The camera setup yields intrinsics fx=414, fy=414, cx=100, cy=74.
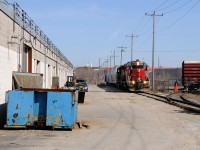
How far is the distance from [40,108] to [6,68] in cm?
412

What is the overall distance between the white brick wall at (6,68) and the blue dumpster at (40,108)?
273cm

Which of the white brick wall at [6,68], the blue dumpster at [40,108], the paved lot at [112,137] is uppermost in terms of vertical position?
the white brick wall at [6,68]

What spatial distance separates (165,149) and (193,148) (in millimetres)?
787

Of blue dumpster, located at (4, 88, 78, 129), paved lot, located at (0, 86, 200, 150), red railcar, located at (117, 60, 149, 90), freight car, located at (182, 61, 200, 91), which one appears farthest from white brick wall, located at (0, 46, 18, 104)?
freight car, located at (182, 61, 200, 91)

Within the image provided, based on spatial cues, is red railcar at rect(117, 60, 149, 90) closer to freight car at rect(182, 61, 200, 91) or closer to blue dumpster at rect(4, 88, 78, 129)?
freight car at rect(182, 61, 200, 91)

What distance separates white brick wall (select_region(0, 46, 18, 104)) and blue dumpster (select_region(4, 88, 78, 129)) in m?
2.73

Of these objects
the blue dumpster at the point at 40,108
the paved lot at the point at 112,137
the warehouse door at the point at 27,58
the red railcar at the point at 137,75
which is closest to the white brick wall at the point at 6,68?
the blue dumpster at the point at 40,108

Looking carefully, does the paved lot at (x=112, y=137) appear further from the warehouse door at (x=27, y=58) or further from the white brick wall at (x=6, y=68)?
the warehouse door at (x=27, y=58)

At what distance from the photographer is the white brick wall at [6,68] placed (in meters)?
16.4

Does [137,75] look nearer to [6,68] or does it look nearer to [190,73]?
[190,73]

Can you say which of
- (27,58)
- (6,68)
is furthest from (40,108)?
(27,58)

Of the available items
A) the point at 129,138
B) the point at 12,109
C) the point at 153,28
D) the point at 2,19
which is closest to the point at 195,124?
the point at 129,138

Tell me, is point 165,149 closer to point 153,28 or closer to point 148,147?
point 148,147

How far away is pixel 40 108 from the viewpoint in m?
14.0
